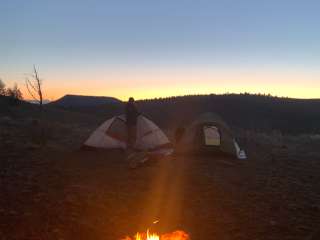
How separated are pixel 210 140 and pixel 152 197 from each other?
26.6 ft

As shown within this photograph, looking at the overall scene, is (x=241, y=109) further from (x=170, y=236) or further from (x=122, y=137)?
(x=170, y=236)

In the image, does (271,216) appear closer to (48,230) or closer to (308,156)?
(48,230)

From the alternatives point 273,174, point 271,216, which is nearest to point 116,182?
point 271,216

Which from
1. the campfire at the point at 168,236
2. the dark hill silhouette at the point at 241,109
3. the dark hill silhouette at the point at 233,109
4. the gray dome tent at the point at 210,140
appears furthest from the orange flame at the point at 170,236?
the dark hill silhouette at the point at 241,109

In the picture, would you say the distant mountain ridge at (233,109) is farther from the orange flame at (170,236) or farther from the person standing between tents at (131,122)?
the orange flame at (170,236)

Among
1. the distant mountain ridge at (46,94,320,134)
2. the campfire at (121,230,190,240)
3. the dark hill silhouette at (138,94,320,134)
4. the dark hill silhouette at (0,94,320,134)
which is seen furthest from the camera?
the distant mountain ridge at (46,94,320,134)

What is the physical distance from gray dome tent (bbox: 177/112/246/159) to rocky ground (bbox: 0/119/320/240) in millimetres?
762

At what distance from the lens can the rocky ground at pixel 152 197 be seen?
7988 mm

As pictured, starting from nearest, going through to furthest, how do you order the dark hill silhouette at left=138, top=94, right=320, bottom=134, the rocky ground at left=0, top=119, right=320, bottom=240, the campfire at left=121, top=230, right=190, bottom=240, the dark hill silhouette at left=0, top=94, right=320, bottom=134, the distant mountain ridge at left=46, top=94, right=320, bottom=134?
the campfire at left=121, top=230, right=190, bottom=240 → the rocky ground at left=0, top=119, right=320, bottom=240 → the dark hill silhouette at left=0, top=94, right=320, bottom=134 → the dark hill silhouette at left=138, top=94, right=320, bottom=134 → the distant mountain ridge at left=46, top=94, right=320, bottom=134

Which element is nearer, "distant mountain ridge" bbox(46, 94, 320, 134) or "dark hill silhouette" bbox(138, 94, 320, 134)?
"dark hill silhouette" bbox(138, 94, 320, 134)

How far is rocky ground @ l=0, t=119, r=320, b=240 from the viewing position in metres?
7.99

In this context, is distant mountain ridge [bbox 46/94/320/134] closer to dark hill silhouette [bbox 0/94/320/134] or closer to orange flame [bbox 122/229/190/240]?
dark hill silhouette [bbox 0/94/320/134]

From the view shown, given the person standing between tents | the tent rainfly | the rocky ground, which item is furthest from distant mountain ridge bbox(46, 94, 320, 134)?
the rocky ground

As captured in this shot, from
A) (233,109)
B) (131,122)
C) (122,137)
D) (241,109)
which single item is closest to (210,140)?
(131,122)
